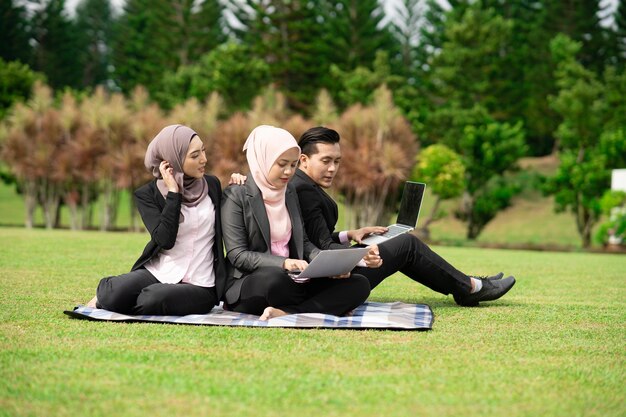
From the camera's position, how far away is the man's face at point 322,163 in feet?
16.3

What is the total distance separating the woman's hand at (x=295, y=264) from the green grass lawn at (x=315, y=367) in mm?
346

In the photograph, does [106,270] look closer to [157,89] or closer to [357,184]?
[357,184]

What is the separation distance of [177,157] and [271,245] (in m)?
0.67

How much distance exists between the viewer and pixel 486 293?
550cm

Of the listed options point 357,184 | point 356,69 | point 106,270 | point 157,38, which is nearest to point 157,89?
point 157,38


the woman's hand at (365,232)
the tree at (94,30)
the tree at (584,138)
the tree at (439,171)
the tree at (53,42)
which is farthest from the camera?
the tree at (94,30)

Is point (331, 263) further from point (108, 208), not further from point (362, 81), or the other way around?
point (362, 81)

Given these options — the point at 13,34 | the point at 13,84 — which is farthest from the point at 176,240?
the point at 13,34

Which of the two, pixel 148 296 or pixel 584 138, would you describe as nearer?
pixel 148 296

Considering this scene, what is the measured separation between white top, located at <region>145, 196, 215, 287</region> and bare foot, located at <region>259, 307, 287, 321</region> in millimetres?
430

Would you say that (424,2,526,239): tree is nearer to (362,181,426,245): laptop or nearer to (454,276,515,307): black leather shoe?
(454,276,515,307): black leather shoe

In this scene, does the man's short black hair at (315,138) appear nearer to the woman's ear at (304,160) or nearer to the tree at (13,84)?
the woman's ear at (304,160)

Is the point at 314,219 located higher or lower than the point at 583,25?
lower

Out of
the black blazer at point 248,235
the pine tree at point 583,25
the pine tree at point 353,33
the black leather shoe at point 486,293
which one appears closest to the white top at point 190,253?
the black blazer at point 248,235
